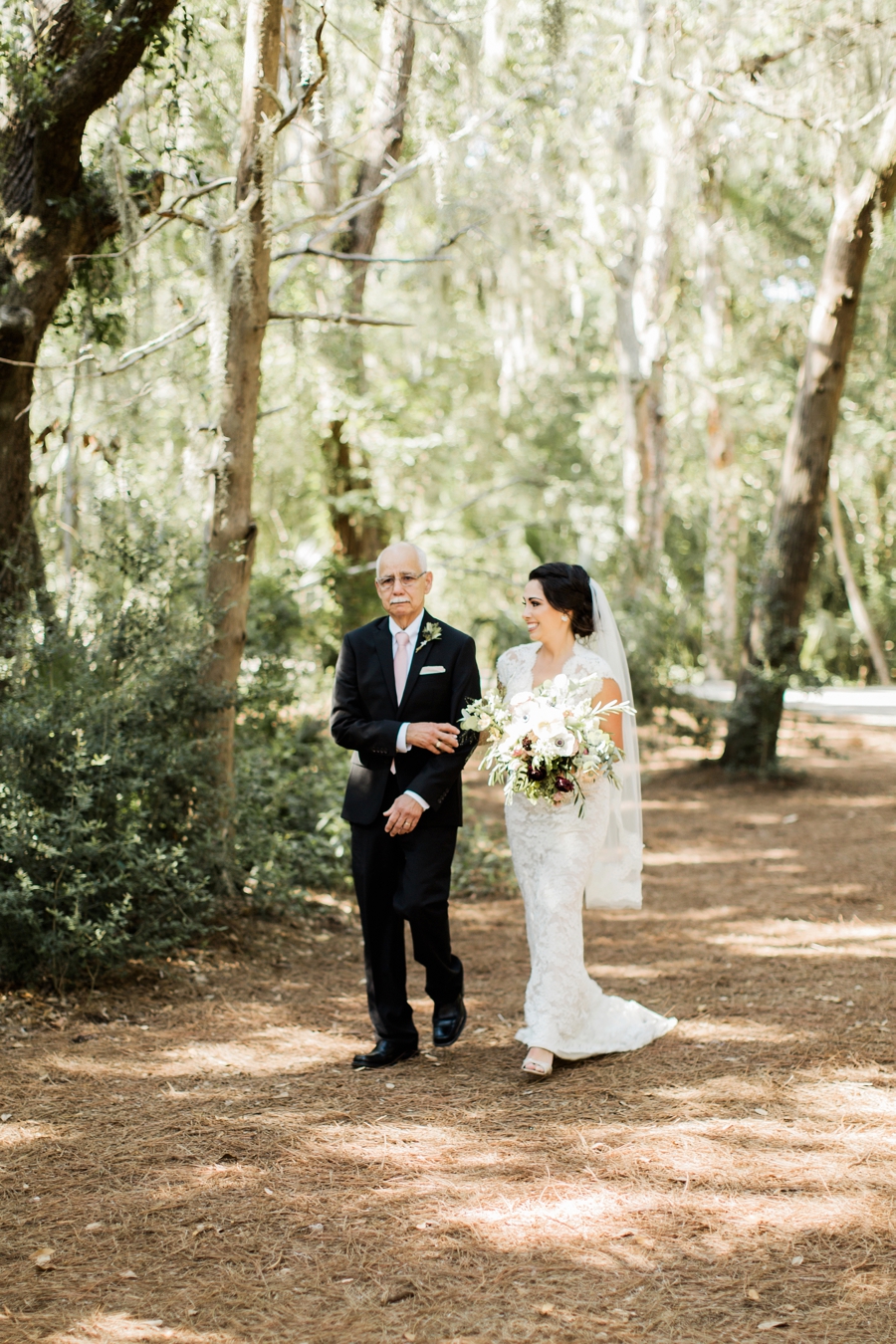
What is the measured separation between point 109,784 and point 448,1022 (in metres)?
1.85

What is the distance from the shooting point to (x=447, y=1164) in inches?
136

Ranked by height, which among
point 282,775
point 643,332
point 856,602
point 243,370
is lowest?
point 282,775

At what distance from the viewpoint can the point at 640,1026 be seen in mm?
4586

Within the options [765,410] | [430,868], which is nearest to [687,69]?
[430,868]

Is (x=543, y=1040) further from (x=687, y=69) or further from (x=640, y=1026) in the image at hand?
(x=687, y=69)

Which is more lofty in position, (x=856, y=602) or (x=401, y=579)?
(x=856, y=602)

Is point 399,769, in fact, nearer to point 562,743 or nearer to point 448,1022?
point 562,743

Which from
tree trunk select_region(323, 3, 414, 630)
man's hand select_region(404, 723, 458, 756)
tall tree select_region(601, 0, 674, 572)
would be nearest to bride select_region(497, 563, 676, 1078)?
man's hand select_region(404, 723, 458, 756)

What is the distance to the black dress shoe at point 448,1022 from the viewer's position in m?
4.46

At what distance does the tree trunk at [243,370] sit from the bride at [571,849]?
6.31ft

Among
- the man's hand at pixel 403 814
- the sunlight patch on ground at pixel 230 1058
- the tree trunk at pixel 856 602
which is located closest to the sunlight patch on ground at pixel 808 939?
the sunlight patch on ground at pixel 230 1058

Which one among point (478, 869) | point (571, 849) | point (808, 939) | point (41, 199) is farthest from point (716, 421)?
point (571, 849)

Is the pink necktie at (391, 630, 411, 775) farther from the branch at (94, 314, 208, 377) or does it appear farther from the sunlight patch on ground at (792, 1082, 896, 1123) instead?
the branch at (94, 314, 208, 377)

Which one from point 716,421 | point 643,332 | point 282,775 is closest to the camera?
point 282,775
